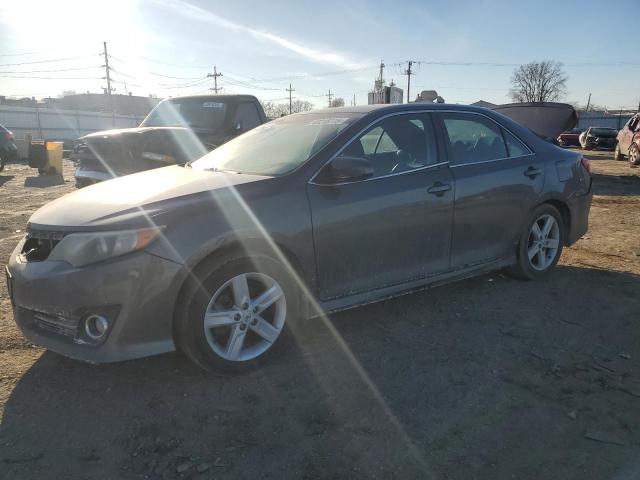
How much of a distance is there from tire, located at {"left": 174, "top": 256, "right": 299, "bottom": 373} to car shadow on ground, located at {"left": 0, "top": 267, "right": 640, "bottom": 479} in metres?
0.15

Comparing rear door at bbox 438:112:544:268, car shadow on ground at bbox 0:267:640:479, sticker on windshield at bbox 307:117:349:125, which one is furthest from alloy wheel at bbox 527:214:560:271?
sticker on windshield at bbox 307:117:349:125

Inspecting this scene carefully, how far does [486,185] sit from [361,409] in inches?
92.0

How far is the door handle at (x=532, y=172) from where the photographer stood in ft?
15.0

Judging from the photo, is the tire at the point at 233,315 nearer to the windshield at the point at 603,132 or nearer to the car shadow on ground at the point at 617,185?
the car shadow on ground at the point at 617,185

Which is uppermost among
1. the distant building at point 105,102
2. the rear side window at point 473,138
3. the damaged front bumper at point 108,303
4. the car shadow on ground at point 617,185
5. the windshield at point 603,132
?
the distant building at point 105,102

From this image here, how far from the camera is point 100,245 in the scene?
272 centimetres

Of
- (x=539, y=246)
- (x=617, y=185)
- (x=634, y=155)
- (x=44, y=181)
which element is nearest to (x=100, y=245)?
(x=539, y=246)

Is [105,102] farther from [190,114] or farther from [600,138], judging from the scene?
[190,114]

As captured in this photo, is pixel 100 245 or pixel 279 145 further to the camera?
pixel 279 145

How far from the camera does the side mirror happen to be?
3291 mm

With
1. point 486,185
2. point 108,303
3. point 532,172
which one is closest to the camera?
point 108,303

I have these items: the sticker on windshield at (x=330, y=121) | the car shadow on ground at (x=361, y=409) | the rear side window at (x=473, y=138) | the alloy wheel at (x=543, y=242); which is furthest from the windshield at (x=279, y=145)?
the alloy wheel at (x=543, y=242)

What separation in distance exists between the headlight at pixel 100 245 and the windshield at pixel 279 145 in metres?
1.01

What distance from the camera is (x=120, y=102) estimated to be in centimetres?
7912
